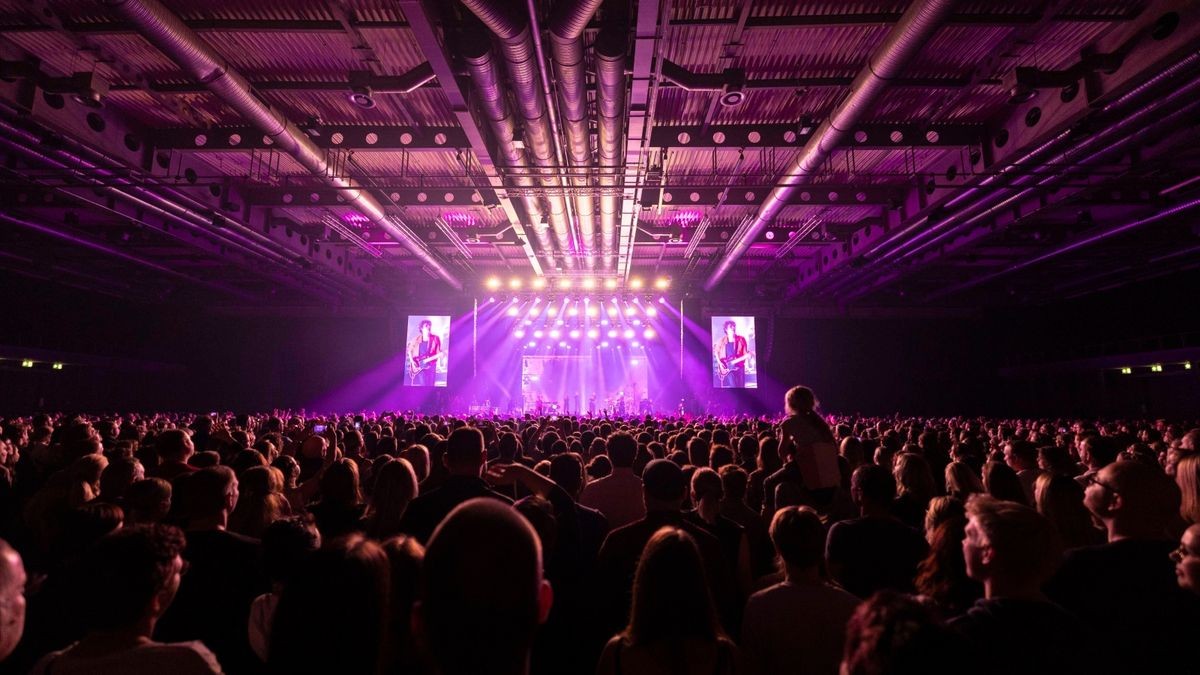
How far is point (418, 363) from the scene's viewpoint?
22125 millimetres

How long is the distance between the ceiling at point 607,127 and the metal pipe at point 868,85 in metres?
0.05

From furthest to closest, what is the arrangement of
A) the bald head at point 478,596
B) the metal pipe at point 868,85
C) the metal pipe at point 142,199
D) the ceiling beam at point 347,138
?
1. the ceiling beam at point 347,138
2. the metal pipe at point 142,199
3. the metal pipe at point 868,85
4. the bald head at point 478,596

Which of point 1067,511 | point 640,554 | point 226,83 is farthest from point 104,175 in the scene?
point 1067,511

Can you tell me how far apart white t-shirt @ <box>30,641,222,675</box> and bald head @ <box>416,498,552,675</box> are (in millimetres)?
965

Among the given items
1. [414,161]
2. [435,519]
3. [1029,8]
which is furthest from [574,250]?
[435,519]

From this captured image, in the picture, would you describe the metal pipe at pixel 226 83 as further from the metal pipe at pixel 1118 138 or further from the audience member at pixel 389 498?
the metal pipe at pixel 1118 138

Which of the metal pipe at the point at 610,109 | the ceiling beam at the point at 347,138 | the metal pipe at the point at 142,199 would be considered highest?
the ceiling beam at the point at 347,138

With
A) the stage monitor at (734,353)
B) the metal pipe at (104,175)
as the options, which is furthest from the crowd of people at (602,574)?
the stage monitor at (734,353)

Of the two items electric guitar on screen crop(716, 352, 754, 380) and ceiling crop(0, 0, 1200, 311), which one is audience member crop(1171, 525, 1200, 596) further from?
electric guitar on screen crop(716, 352, 754, 380)

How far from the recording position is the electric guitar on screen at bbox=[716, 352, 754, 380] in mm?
21328

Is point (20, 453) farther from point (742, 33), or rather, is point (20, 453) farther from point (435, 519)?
point (742, 33)

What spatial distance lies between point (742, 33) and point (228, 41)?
6.07 metres

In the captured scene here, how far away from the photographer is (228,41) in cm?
705

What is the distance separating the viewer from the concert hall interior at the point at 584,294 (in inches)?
94.3
